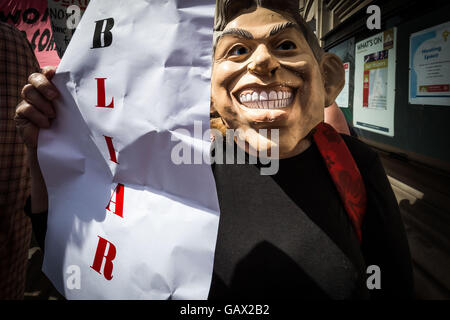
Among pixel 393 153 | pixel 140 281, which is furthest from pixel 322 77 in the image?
pixel 393 153

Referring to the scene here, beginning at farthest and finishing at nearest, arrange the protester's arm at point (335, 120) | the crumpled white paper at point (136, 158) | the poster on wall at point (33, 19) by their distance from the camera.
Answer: the poster on wall at point (33, 19)
the protester's arm at point (335, 120)
the crumpled white paper at point (136, 158)

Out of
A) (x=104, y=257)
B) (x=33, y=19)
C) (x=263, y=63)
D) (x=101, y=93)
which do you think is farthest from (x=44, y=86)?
(x=33, y=19)

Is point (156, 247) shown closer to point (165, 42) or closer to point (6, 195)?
point (165, 42)

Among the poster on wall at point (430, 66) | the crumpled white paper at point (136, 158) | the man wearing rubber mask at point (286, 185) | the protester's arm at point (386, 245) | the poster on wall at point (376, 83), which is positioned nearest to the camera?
the crumpled white paper at point (136, 158)

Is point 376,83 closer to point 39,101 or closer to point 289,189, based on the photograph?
point 289,189

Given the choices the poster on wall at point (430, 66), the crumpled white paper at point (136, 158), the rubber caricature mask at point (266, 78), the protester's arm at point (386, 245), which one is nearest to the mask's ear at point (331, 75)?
the rubber caricature mask at point (266, 78)

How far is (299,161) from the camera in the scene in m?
0.89

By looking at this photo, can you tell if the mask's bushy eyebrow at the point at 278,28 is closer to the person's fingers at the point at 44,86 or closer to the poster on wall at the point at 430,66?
the person's fingers at the point at 44,86

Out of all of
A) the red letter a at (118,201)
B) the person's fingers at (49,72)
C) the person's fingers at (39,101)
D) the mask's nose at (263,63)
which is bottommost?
the red letter a at (118,201)

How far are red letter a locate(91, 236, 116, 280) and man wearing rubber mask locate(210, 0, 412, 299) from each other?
1.03ft

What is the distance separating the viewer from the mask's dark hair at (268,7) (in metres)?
0.81

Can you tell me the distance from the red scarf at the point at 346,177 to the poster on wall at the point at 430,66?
179 cm

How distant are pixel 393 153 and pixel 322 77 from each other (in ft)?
7.87

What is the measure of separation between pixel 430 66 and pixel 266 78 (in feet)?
7.22
